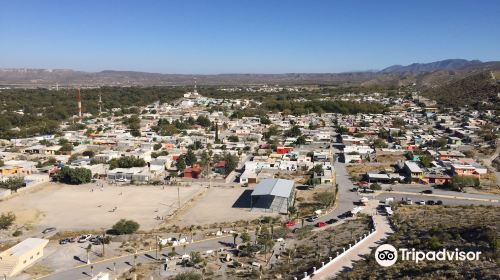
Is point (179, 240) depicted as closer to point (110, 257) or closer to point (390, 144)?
point (110, 257)

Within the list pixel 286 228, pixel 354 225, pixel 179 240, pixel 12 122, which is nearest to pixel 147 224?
pixel 179 240

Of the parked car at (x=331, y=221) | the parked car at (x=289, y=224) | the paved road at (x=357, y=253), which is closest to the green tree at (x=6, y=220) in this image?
the parked car at (x=289, y=224)

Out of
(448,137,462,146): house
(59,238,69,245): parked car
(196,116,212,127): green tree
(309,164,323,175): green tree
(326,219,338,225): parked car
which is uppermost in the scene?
(448,137,462,146): house

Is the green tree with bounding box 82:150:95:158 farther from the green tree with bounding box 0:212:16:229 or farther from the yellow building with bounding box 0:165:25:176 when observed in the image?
the green tree with bounding box 0:212:16:229

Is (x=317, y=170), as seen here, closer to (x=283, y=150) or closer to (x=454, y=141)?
(x=283, y=150)

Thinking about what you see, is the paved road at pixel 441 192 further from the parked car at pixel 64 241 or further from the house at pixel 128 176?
the parked car at pixel 64 241

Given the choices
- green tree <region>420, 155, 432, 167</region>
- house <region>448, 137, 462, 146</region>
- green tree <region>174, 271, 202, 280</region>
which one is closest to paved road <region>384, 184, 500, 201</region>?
green tree <region>420, 155, 432, 167</region>
